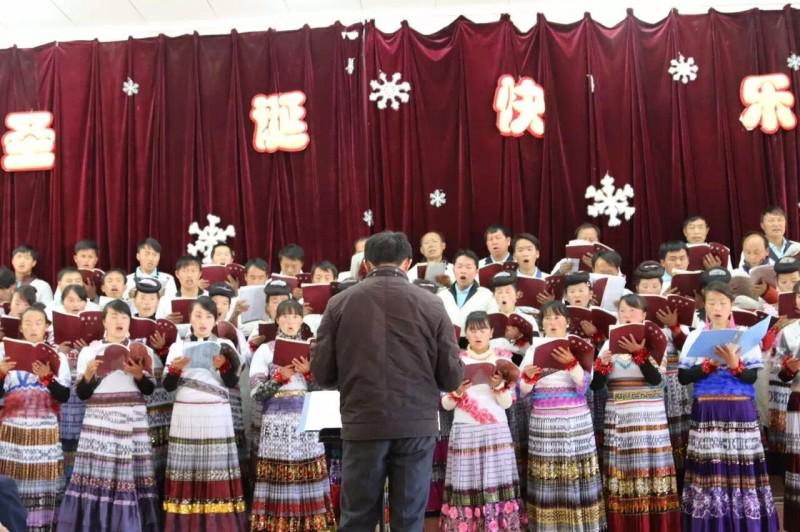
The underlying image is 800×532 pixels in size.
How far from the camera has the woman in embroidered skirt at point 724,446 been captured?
3607mm

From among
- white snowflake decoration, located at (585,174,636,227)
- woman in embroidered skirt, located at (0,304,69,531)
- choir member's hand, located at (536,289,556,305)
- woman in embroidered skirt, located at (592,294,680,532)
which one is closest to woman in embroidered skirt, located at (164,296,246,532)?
woman in embroidered skirt, located at (0,304,69,531)

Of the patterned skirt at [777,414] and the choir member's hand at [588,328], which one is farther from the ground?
the choir member's hand at [588,328]

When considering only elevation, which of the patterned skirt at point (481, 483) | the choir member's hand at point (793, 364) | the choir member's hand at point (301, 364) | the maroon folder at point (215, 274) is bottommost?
the patterned skirt at point (481, 483)

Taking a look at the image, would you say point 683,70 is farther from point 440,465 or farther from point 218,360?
point 218,360

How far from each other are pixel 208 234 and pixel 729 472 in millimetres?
3798

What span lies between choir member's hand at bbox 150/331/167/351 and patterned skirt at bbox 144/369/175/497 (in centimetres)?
12

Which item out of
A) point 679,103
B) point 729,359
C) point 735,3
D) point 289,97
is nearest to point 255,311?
point 289,97

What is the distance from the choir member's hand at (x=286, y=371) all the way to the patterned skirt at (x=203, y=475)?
35 centimetres

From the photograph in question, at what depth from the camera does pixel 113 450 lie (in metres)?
3.82

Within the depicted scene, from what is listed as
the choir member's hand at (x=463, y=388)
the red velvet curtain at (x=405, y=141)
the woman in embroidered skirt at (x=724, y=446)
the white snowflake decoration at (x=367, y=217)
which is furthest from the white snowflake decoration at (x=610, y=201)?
the choir member's hand at (x=463, y=388)

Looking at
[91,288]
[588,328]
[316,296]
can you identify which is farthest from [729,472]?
[91,288]

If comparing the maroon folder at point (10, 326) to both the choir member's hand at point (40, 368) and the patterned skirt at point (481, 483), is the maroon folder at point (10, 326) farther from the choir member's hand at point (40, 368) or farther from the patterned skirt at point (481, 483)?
the patterned skirt at point (481, 483)

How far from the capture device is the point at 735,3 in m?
5.95

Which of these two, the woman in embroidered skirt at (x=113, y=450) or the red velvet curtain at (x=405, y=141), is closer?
the woman in embroidered skirt at (x=113, y=450)
